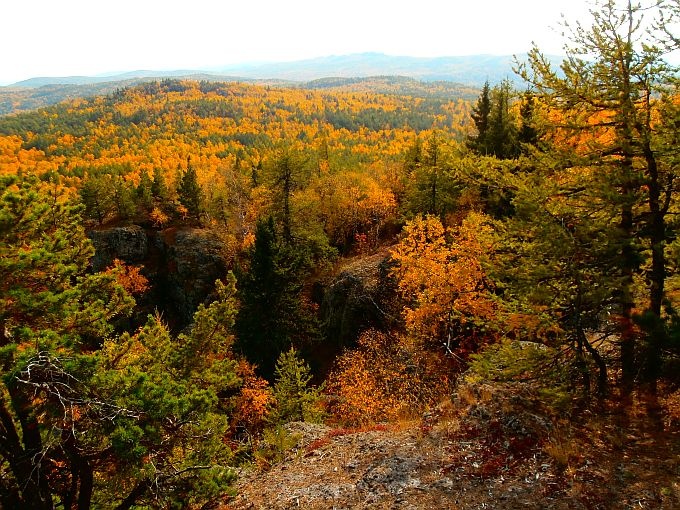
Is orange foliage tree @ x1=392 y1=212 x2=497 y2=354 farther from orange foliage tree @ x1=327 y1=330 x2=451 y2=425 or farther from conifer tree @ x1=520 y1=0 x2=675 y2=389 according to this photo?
conifer tree @ x1=520 y1=0 x2=675 y2=389

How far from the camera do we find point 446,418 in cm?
1358

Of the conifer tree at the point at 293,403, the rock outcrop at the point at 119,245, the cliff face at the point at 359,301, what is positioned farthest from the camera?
the rock outcrop at the point at 119,245

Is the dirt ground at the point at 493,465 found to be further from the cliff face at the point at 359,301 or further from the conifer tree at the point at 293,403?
the cliff face at the point at 359,301

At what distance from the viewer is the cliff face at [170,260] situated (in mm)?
52562

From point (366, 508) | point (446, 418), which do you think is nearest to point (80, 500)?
point (366, 508)

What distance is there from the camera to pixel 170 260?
187 feet

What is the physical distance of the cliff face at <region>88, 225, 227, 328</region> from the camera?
52.6m

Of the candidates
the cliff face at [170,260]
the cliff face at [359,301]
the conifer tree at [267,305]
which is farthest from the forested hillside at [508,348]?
the cliff face at [170,260]

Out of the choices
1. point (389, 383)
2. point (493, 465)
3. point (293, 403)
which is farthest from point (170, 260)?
point (493, 465)

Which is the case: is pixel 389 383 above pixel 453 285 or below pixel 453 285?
below

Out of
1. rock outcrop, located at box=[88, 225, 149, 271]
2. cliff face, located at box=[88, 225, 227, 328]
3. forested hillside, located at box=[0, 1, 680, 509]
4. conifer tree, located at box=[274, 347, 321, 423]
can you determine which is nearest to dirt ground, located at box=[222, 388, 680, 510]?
forested hillside, located at box=[0, 1, 680, 509]

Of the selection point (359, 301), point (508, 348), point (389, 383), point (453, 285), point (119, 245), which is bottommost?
point (389, 383)

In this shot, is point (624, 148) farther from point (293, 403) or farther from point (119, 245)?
point (119, 245)

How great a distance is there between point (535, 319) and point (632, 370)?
10.0ft
